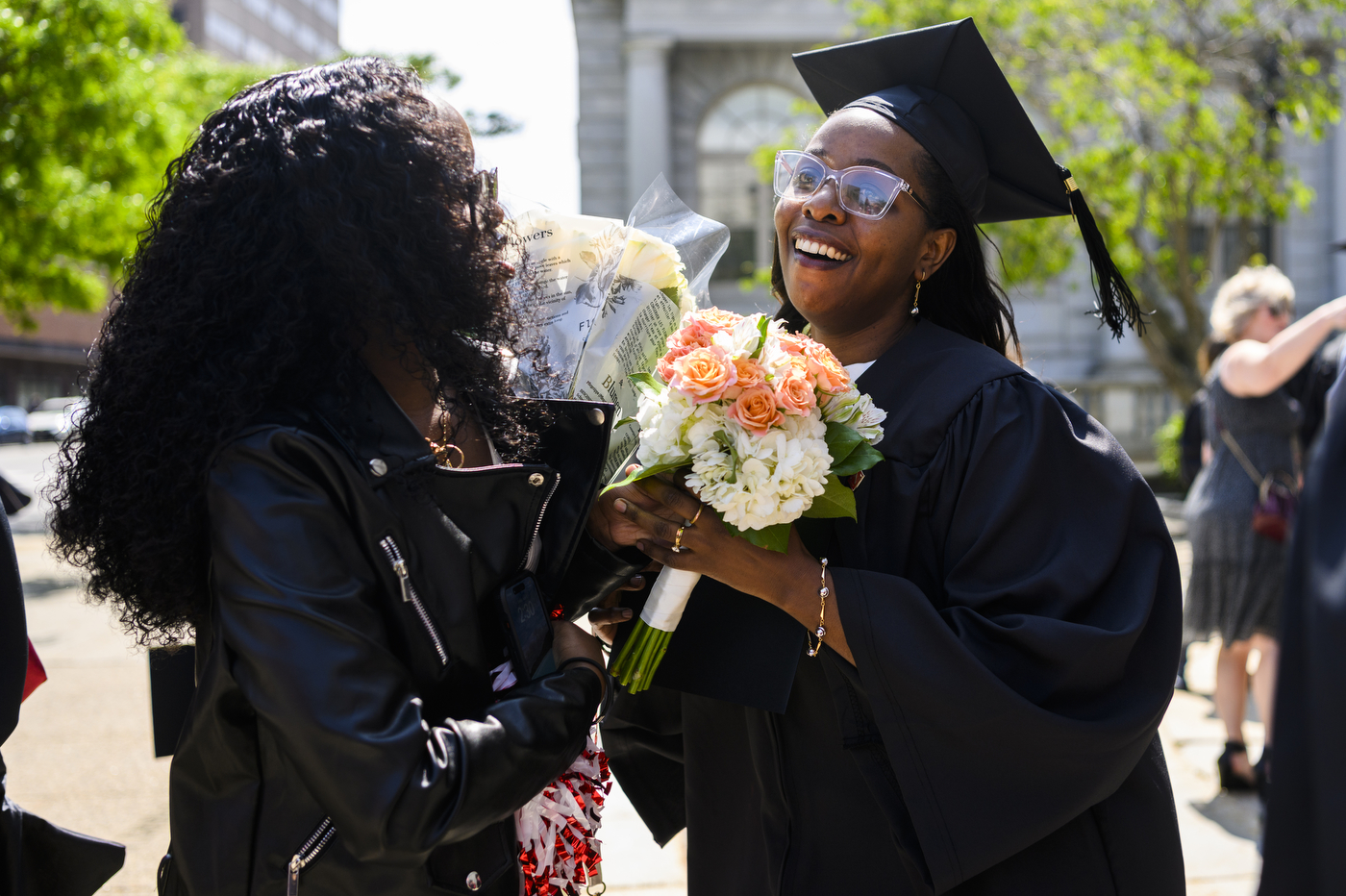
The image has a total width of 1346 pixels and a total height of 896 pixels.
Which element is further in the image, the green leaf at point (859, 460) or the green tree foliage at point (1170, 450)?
the green tree foliage at point (1170, 450)

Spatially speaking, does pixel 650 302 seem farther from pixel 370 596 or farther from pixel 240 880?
pixel 240 880

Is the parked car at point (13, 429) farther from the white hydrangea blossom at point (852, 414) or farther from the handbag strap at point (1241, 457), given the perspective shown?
the white hydrangea blossom at point (852, 414)

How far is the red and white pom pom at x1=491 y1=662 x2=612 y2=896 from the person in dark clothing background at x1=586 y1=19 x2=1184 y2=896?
254 millimetres

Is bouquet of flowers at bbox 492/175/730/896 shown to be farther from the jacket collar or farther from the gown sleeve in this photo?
the gown sleeve

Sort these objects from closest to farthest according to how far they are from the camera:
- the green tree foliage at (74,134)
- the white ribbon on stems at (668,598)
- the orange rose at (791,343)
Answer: the orange rose at (791,343) → the white ribbon on stems at (668,598) → the green tree foliage at (74,134)

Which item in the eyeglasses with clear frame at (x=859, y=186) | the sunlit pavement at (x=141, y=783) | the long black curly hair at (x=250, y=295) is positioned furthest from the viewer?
the sunlit pavement at (x=141, y=783)

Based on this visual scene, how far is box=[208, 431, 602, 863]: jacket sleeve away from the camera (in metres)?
1.46

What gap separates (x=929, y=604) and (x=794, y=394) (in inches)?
16.8

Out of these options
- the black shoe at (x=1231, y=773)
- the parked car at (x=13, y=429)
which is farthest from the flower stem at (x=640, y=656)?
the parked car at (x=13, y=429)

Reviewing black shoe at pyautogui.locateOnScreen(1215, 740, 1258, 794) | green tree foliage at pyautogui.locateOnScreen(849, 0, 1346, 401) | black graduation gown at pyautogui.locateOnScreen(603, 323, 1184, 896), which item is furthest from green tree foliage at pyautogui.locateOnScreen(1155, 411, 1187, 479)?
black graduation gown at pyautogui.locateOnScreen(603, 323, 1184, 896)

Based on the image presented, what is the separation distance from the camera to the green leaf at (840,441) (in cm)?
187

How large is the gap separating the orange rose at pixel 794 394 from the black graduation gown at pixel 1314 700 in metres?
0.81

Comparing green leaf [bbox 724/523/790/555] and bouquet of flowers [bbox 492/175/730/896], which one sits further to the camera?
bouquet of flowers [bbox 492/175/730/896]

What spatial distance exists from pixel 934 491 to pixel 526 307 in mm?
852
